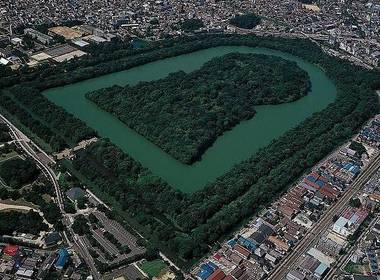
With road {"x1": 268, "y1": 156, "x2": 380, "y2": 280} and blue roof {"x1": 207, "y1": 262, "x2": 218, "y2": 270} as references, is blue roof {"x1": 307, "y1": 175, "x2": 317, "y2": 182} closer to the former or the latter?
road {"x1": 268, "y1": 156, "x2": 380, "y2": 280}

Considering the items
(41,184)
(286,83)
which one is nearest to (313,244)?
(41,184)

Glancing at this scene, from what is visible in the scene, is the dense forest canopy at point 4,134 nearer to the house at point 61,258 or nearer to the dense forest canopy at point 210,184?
the dense forest canopy at point 210,184

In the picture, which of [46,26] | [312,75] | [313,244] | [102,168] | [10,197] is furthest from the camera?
[46,26]

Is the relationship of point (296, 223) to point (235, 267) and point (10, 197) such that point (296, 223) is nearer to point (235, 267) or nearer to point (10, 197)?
point (235, 267)

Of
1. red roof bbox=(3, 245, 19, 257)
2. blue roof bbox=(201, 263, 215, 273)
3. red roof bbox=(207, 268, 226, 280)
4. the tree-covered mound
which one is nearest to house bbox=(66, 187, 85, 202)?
red roof bbox=(3, 245, 19, 257)

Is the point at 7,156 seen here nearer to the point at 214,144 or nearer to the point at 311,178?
the point at 214,144

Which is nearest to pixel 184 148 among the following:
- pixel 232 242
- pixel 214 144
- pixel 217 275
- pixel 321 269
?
pixel 214 144

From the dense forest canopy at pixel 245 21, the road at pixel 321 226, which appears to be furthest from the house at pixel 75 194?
the dense forest canopy at pixel 245 21
